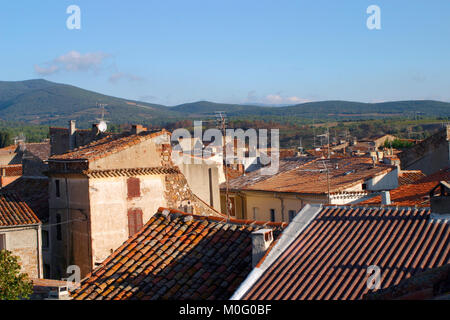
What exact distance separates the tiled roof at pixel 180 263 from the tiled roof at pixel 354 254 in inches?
40.6

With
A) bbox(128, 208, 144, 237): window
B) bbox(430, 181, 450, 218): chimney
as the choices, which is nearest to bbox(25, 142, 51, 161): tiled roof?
bbox(128, 208, 144, 237): window

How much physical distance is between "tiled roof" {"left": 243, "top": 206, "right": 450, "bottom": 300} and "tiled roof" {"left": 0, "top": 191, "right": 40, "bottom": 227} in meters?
14.9

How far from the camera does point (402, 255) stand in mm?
9016

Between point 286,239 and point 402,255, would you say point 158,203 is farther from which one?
point 402,255

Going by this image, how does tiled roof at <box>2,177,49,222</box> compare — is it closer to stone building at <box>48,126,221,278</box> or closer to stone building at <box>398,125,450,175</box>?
stone building at <box>48,126,221,278</box>

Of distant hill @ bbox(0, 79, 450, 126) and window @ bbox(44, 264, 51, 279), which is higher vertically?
distant hill @ bbox(0, 79, 450, 126)

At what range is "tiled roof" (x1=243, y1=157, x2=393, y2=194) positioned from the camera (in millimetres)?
26266

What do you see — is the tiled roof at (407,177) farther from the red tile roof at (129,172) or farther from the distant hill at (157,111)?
the distant hill at (157,111)

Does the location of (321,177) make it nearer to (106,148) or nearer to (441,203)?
(106,148)

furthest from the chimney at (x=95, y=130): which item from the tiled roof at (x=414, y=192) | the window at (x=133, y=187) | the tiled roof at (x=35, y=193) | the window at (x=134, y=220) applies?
the tiled roof at (x=414, y=192)

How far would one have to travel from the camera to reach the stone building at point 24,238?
72.2ft

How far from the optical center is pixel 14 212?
22969 mm
